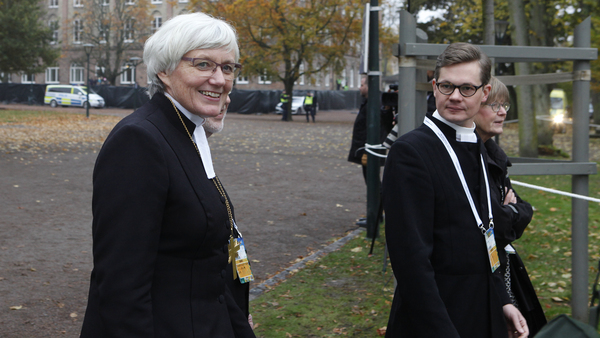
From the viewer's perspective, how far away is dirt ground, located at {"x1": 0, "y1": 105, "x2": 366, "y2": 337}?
17.6ft

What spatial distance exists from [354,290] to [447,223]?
A: 3.45 metres

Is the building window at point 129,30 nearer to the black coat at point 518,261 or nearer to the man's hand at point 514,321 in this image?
the black coat at point 518,261

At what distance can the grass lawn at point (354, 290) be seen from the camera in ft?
16.1

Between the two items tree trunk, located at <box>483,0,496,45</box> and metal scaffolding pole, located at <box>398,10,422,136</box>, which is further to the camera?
tree trunk, located at <box>483,0,496,45</box>

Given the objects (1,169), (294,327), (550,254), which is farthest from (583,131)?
(1,169)

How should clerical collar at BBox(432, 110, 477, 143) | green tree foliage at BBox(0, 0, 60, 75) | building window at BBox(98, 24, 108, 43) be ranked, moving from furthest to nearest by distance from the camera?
building window at BBox(98, 24, 108, 43), green tree foliage at BBox(0, 0, 60, 75), clerical collar at BBox(432, 110, 477, 143)

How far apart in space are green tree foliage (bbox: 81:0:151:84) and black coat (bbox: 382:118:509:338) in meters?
60.3

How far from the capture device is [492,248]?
2.57 meters

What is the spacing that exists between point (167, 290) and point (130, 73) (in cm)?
6961

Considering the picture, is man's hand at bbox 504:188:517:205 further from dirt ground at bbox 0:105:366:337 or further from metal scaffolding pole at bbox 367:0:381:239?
metal scaffolding pole at bbox 367:0:381:239

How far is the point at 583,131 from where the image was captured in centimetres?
445

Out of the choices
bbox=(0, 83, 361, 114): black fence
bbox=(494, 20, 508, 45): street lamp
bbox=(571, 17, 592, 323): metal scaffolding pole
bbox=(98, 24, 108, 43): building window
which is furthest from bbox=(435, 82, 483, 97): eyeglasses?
bbox=(98, 24, 108, 43): building window

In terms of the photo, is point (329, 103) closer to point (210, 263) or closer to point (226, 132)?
point (226, 132)

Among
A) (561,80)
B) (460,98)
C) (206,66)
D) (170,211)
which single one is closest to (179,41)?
(206,66)
